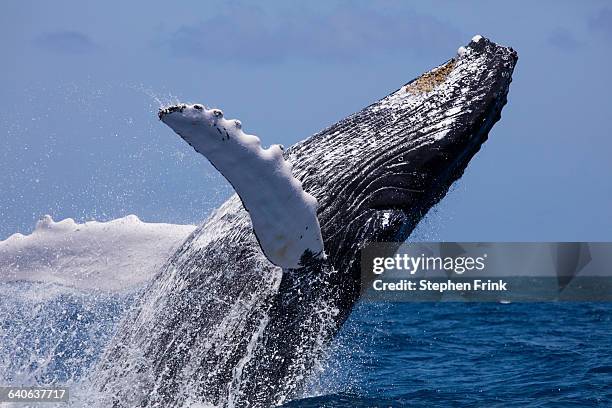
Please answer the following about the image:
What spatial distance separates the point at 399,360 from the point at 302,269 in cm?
1070

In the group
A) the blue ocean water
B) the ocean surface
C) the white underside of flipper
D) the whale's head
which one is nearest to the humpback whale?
the whale's head

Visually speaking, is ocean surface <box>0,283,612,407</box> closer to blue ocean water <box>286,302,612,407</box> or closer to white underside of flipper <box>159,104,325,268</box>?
blue ocean water <box>286,302,612,407</box>

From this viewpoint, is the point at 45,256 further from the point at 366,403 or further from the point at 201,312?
the point at 366,403

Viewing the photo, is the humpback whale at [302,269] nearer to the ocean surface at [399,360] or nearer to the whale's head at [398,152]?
the whale's head at [398,152]

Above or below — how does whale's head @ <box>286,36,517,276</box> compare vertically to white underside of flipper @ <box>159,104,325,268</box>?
above

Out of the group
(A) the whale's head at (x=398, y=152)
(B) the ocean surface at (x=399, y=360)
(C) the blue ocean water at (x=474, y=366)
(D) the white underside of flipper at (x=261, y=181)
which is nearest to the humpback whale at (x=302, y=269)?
(A) the whale's head at (x=398, y=152)

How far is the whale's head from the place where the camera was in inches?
291

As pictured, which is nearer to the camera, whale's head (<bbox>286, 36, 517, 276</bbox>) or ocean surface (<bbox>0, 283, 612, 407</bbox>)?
whale's head (<bbox>286, 36, 517, 276</bbox>)

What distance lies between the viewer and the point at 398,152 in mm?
7504

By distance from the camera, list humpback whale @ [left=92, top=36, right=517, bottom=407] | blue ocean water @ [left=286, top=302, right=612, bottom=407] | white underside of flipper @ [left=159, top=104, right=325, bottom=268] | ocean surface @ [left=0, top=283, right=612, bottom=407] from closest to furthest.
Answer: white underside of flipper @ [left=159, top=104, right=325, bottom=268] < humpback whale @ [left=92, top=36, right=517, bottom=407] < ocean surface @ [left=0, top=283, right=612, bottom=407] < blue ocean water @ [left=286, top=302, right=612, bottom=407]

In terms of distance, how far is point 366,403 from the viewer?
974cm

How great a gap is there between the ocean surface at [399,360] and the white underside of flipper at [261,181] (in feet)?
4.55

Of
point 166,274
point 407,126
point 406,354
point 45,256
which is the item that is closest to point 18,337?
point 45,256

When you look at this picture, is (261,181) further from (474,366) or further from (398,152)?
(474,366)
